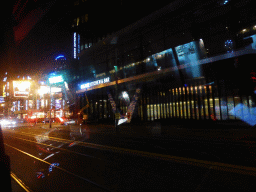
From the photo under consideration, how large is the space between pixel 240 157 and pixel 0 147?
828cm

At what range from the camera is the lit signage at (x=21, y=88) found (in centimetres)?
2445

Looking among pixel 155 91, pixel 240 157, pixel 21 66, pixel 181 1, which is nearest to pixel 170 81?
pixel 155 91

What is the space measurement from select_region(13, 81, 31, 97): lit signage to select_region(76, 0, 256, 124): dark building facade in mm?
11828

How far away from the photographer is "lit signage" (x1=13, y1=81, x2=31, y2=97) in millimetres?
24445

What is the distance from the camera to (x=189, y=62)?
2094cm

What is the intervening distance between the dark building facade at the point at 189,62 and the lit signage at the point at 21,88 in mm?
11828

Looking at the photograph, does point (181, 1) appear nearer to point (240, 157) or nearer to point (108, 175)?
point (240, 157)

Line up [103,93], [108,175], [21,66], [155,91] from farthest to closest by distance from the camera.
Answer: [21,66]
[103,93]
[155,91]
[108,175]

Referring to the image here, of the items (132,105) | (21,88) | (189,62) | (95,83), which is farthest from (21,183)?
(95,83)

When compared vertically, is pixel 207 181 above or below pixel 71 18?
below

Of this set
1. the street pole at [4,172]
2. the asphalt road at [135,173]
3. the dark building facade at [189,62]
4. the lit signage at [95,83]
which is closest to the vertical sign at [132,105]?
the dark building facade at [189,62]

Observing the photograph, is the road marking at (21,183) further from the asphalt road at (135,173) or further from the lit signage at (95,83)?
the lit signage at (95,83)

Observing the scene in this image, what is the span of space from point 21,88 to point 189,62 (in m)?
22.2

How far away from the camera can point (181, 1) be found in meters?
20.2
